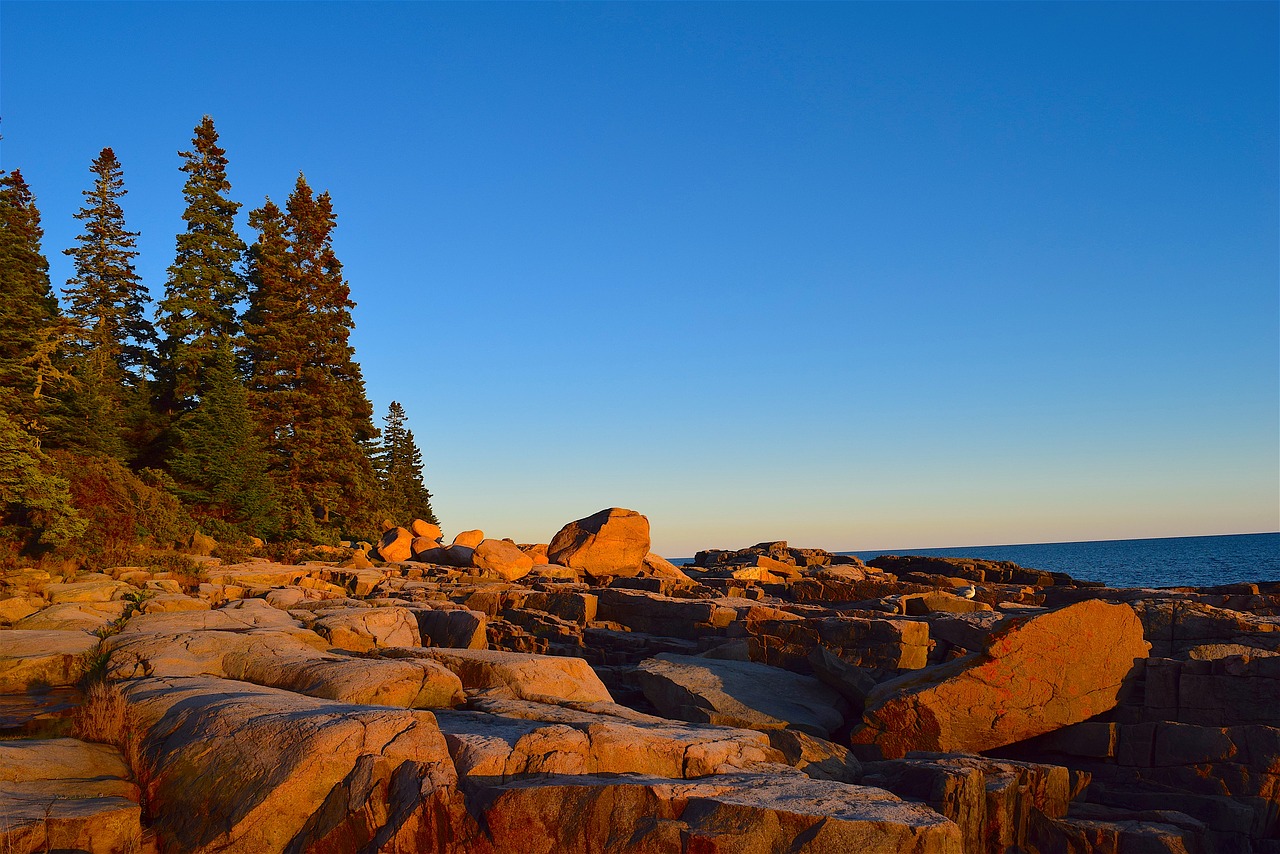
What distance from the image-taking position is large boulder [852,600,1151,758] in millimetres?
11398

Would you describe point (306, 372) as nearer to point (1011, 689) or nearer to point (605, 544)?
point (605, 544)

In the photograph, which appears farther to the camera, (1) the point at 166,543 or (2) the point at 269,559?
(2) the point at 269,559

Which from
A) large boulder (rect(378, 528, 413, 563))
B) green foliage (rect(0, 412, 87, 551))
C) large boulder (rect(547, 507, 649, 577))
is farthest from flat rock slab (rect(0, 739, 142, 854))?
large boulder (rect(378, 528, 413, 563))

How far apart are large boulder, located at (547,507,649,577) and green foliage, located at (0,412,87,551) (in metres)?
16.1

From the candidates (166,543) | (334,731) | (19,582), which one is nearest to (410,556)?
(166,543)

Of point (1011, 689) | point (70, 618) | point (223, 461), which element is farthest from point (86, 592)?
point (1011, 689)

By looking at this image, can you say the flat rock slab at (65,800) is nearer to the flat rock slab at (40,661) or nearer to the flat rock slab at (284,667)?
the flat rock slab at (284,667)

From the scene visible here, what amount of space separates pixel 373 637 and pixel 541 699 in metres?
6.23

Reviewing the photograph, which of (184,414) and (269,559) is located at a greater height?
(184,414)

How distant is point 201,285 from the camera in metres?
41.8

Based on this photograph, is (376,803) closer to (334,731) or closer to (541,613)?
(334,731)

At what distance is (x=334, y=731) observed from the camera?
7129 millimetres

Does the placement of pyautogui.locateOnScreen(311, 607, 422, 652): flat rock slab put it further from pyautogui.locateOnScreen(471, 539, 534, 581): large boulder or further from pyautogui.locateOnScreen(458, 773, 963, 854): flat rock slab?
pyautogui.locateOnScreen(471, 539, 534, 581): large boulder

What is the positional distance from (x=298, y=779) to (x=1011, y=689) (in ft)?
30.9
